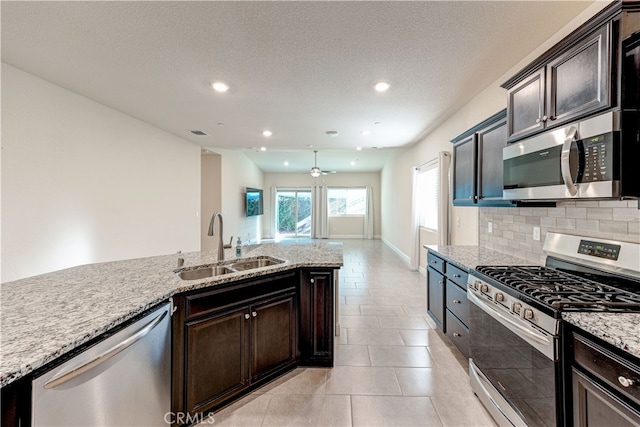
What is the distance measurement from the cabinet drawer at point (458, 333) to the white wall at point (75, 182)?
4208mm

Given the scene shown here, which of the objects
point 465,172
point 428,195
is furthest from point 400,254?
point 465,172

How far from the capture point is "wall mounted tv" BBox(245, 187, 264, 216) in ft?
27.9

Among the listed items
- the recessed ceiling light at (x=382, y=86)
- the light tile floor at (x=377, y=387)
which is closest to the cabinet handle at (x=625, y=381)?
the light tile floor at (x=377, y=387)

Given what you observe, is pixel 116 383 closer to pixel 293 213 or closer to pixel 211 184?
pixel 211 184

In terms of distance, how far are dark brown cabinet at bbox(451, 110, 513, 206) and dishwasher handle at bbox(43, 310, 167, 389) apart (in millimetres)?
2526

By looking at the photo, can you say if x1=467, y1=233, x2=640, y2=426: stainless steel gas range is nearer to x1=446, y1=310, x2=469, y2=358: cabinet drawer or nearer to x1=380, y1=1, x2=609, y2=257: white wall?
x1=446, y1=310, x2=469, y2=358: cabinet drawer

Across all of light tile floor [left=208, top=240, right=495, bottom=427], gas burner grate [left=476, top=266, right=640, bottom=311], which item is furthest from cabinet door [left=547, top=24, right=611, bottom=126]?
light tile floor [left=208, top=240, right=495, bottom=427]

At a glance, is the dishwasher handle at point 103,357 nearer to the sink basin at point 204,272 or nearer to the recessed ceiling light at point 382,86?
the sink basin at point 204,272

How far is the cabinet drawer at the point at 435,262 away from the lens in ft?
8.57

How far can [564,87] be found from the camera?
156 centimetres

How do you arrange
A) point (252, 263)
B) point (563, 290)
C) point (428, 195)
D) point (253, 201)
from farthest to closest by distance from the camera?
point (253, 201)
point (428, 195)
point (252, 263)
point (563, 290)

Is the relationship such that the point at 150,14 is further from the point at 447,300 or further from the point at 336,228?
the point at 336,228

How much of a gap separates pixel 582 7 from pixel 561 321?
2.06 m

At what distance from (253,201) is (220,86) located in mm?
6165
